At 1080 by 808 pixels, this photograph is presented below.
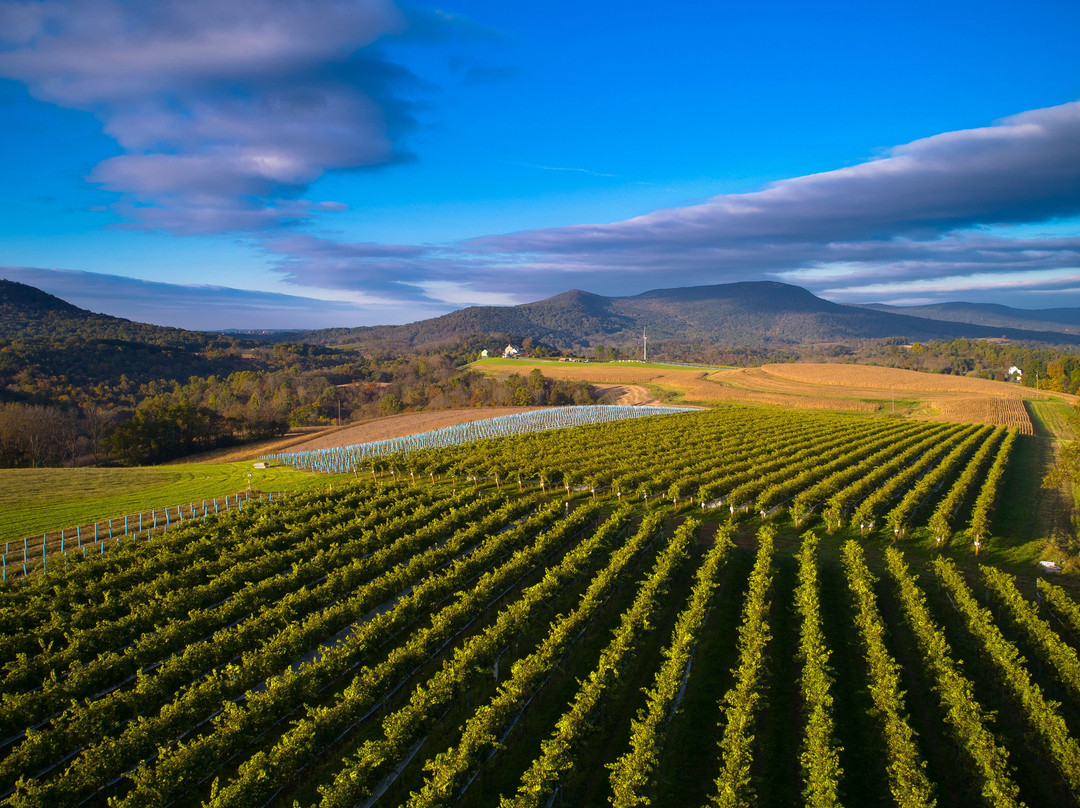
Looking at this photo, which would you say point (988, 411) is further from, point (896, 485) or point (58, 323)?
point (58, 323)

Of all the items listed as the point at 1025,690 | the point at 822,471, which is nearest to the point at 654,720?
the point at 1025,690

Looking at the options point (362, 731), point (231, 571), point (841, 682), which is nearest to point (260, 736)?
point (362, 731)

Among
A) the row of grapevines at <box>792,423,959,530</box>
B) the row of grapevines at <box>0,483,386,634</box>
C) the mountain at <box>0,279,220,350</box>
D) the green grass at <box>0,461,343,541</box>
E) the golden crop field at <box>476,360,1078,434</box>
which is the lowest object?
the green grass at <box>0,461,343,541</box>

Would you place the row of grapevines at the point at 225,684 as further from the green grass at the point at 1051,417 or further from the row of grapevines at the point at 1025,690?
the green grass at the point at 1051,417

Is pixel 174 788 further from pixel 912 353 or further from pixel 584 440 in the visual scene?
pixel 912 353

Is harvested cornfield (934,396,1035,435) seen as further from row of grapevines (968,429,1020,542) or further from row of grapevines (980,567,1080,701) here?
row of grapevines (980,567,1080,701)

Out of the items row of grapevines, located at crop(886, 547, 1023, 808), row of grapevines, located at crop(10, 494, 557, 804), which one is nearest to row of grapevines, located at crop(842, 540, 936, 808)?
row of grapevines, located at crop(886, 547, 1023, 808)
